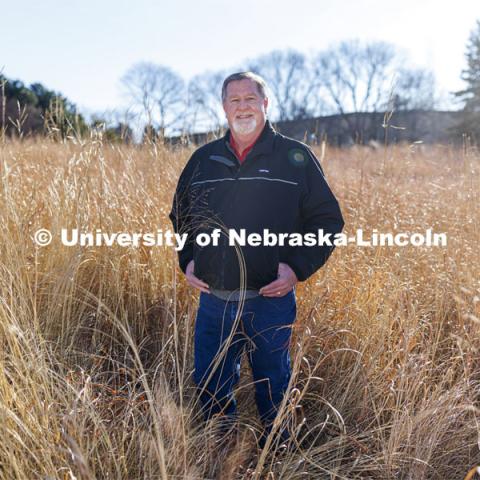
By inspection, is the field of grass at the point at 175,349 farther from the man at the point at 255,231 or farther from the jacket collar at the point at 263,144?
the jacket collar at the point at 263,144

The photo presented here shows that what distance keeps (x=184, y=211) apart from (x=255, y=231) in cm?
42

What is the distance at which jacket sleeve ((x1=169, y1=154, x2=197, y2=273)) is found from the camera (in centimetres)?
219

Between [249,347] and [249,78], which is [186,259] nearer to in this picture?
[249,347]

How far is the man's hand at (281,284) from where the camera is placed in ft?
6.43

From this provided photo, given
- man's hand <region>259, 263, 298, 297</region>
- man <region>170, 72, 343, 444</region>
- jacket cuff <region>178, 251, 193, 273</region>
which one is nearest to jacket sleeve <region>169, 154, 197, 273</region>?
jacket cuff <region>178, 251, 193, 273</region>

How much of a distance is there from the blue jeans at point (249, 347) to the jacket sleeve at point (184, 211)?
25 cm

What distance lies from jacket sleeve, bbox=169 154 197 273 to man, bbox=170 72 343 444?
0.34ft

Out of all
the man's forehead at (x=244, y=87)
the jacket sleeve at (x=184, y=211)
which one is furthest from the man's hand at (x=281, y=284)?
the man's forehead at (x=244, y=87)

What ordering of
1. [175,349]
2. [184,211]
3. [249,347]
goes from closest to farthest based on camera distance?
[175,349], [249,347], [184,211]

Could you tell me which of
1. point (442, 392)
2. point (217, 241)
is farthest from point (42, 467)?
point (442, 392)

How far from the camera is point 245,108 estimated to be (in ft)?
6.49

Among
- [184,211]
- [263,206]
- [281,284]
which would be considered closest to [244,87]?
[263,206]

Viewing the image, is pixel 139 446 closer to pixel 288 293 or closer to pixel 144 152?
pixel 288 293

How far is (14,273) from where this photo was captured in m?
2.17
